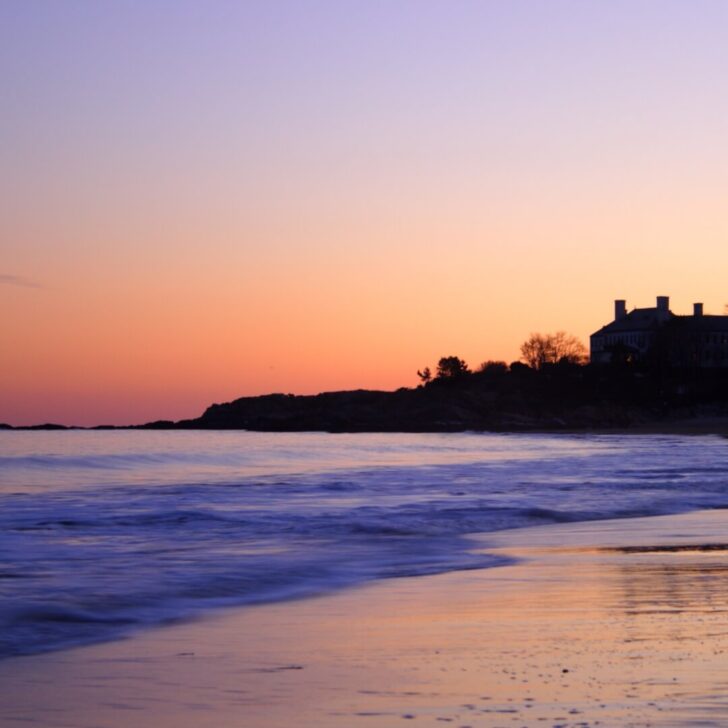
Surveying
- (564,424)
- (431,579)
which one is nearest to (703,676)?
(431,579)

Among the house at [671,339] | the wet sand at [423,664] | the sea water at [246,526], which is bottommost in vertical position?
the sea water at [246,526]

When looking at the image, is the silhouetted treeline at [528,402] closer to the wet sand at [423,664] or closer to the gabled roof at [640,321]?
the gabled roof at [640,321]

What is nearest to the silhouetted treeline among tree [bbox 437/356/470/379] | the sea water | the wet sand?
tree [bbox 437/356/470/379]

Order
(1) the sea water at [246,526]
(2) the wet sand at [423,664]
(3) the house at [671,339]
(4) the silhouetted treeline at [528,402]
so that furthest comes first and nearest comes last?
(3) the house at [671,339] < (4) the silhouetted treeline at [528,402] < (1) the sea water at [246,526] < (2) the wet sand at [423,664]

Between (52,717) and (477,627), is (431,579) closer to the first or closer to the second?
(477,627)

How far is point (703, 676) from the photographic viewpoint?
19.5 feet

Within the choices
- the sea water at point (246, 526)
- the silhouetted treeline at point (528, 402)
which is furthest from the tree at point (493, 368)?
the sea water at point (246, 526)

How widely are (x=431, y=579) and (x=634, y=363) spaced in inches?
5216

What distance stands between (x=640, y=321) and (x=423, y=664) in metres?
144

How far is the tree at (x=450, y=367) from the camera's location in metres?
160

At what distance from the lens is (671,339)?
141m

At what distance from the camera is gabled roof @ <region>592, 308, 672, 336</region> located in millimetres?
143875

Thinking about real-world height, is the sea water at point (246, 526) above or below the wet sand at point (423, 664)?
below

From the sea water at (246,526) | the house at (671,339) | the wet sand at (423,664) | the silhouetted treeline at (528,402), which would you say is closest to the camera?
the wet sand at (423,664)
